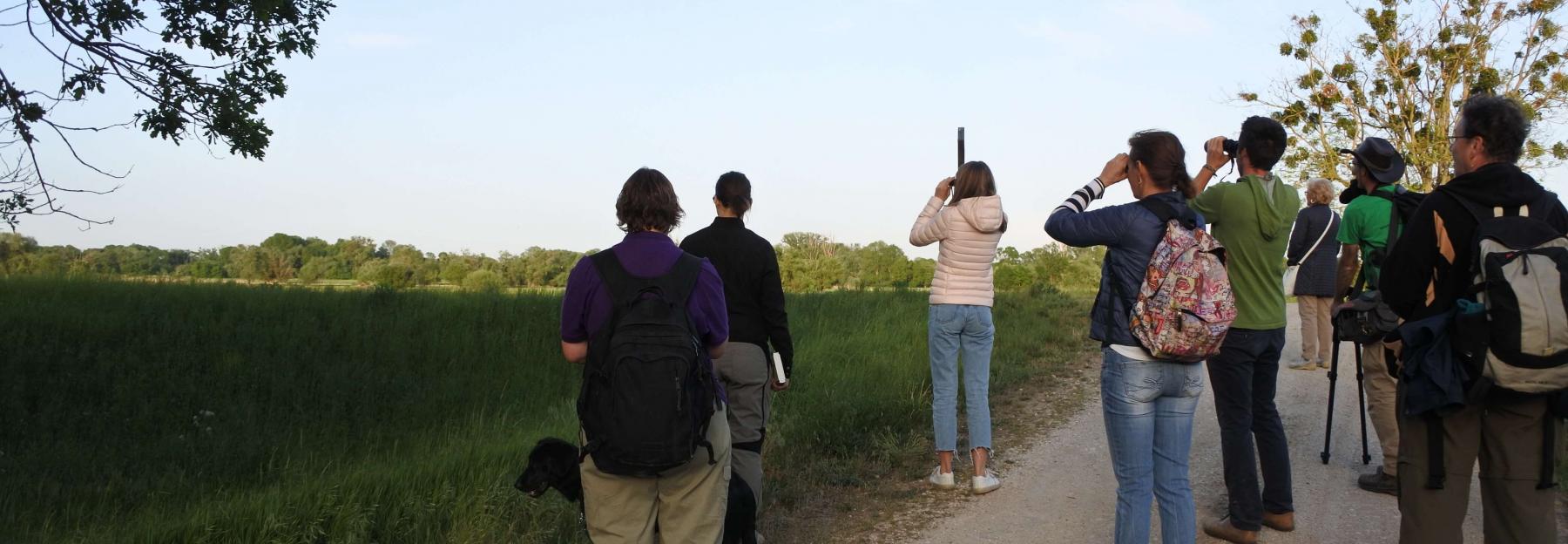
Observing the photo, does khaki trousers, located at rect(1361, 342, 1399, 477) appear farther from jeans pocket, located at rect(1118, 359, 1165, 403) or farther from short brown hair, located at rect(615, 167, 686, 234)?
short brown hair, located at rect(615, 167, 686, 234)

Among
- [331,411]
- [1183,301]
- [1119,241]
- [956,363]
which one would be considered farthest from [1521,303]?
[331,411]

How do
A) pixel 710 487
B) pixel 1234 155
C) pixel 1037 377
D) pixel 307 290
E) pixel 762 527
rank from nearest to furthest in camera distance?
1. pixel 710 487
2. pixel 1234 155
3. pixel 762 527
4. pixel 1037 377
5. pixel 307 290

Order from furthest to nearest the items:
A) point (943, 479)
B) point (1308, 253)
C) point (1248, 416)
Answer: point (1308, 253), point (943, 479), point (1248, 416)

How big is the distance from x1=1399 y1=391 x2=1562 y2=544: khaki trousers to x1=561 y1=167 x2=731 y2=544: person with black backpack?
2452 mm

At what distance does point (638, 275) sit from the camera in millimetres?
3420

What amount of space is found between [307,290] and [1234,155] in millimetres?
12207

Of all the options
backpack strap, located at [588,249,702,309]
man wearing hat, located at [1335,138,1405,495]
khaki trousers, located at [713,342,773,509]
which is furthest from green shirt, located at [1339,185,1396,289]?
backpack strap, located at [588,249,702,309]

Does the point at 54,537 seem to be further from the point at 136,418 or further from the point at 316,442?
the point at 136,418

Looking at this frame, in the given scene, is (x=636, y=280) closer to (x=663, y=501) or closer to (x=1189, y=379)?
(x=663, y=501)

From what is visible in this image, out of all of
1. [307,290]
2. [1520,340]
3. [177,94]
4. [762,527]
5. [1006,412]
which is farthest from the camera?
[307,290]

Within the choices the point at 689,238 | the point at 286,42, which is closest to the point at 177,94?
the point at 286,42

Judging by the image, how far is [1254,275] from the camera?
4.94m

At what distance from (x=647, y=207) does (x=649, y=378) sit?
0.64m

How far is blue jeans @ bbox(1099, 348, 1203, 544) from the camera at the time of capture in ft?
13.0
